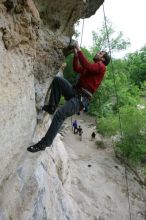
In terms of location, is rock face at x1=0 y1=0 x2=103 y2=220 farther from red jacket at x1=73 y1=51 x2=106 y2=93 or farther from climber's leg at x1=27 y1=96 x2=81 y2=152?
red jacket at x1=73 y1=51 x2=106 y2=93

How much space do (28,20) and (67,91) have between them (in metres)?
1.83

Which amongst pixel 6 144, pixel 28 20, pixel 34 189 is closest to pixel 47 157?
pixel 34 189

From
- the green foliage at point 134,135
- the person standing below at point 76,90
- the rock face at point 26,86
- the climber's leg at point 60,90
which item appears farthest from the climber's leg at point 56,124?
the green foliage at point 134,135

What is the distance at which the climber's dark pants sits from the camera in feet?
21.6

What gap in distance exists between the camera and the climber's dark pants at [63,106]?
6578 millimetres

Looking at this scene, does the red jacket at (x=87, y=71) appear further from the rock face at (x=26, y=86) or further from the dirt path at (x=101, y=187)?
the dirt path at (x=101, y=187)

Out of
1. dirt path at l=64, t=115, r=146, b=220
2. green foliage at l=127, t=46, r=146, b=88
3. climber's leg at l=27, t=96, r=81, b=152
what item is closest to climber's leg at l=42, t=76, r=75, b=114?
climber's leg at l=27, t=96, r=81, b=152

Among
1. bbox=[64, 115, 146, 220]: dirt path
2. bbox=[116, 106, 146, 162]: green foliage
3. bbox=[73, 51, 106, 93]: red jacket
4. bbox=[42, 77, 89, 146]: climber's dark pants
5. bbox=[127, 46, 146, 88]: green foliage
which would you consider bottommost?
bbox=[64, 115, 146, 220]: dirt path

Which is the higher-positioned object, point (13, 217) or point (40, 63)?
point (40, 63)

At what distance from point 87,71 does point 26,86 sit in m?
1.46

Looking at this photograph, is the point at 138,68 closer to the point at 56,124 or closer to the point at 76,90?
the point at 76,90

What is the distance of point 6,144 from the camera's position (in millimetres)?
6109

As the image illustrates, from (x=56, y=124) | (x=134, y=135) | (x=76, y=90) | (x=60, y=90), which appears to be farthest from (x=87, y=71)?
(x=134, y=135)

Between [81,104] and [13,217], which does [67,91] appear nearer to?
[81,104]
